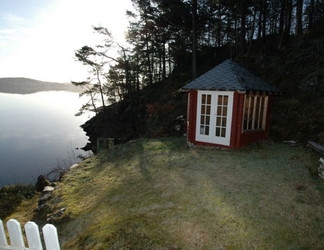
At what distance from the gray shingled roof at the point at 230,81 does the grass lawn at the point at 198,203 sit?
7.52ft

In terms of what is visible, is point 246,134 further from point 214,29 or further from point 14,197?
point 214,29

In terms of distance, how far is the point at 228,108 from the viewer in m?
7.64

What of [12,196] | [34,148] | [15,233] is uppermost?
[15,233]

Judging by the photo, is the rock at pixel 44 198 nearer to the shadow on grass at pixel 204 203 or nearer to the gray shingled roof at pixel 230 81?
the shadow on grass at pixel 204 203

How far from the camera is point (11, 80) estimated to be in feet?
502

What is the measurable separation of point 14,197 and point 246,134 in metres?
7.88

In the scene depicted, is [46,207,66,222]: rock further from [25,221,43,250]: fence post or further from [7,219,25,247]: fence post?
[25,221,43,250]: fence post

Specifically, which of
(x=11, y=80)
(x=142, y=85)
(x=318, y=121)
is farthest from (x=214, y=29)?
(x=11, y=80)

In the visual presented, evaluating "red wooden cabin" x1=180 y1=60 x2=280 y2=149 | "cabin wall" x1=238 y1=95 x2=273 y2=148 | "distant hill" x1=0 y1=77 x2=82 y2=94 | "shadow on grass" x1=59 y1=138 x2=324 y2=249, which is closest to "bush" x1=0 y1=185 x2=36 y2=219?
"shadow on grass" x1=59 y1=138 x2=324 y2=249

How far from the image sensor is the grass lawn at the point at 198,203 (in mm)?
3084

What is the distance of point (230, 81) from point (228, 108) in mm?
960

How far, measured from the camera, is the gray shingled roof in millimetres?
7447

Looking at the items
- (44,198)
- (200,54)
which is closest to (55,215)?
(44,198)

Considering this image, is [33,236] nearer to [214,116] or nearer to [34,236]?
[34,236]
